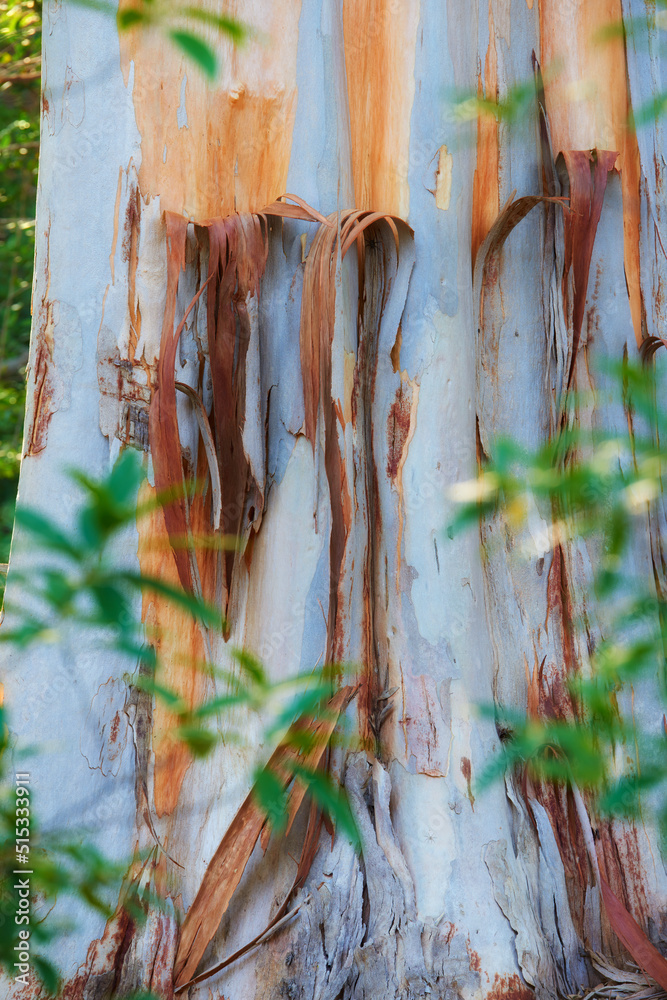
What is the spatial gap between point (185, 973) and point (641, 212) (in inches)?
50.9

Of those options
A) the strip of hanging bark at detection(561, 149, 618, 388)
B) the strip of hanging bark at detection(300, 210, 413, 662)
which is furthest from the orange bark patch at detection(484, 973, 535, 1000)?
the strip of hanging bark at detection(561, 149, 618, 388)

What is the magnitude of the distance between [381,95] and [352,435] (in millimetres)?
533

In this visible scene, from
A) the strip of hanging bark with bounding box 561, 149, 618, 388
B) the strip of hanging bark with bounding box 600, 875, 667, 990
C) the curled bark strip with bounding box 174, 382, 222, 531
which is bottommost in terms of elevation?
the strip of hanging bark with bounding box 600, 875, 667, 990

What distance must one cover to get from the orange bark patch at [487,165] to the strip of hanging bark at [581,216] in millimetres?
108

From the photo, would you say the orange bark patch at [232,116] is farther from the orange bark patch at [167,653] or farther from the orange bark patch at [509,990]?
the orange bark patch at [509,990]

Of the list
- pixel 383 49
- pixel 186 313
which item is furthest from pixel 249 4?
pixel 186 313

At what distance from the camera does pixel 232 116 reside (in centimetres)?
109

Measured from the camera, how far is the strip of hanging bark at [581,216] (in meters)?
1.09

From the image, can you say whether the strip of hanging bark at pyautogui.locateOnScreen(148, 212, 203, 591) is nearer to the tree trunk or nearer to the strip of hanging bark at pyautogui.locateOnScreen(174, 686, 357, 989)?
the tree trunk

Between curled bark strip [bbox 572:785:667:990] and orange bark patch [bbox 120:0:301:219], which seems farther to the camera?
orange bark patch [bbox 120:0:301:219]

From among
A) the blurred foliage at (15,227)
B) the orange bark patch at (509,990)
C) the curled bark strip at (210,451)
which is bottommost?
the orange bark patch at (509,990)

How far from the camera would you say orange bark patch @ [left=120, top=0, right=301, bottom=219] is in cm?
107

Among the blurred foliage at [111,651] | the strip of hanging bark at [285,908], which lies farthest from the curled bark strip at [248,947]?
the blurred foliage at [111,651]

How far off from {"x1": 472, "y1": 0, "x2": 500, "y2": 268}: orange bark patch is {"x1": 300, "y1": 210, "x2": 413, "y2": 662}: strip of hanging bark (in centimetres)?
19
